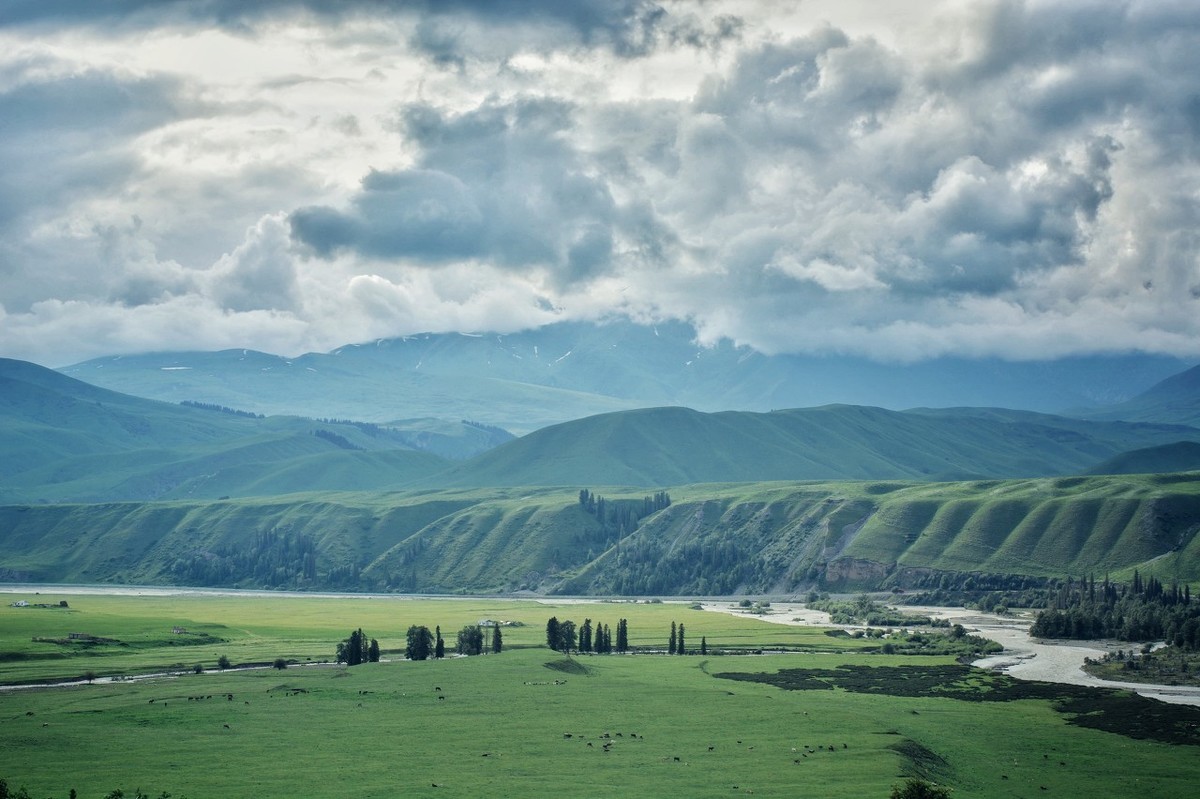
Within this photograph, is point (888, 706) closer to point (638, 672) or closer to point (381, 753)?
point (638, 672)

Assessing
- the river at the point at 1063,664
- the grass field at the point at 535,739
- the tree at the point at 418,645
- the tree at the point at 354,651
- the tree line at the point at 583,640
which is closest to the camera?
the grass field at the point at 535,739

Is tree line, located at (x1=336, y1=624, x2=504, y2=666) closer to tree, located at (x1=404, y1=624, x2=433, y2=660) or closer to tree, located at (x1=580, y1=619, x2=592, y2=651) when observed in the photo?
tree, located at (x1=404, y1=624, x2=433, y2=660)

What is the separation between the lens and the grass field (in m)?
96.8

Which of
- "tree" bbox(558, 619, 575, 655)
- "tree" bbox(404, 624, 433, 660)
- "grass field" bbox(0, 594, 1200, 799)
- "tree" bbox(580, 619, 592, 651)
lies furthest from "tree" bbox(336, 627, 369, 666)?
"tree" bbox(580, 619, 592, 651)

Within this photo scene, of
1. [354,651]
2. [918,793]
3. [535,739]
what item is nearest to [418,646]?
[354,651]

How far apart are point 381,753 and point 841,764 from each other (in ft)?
127

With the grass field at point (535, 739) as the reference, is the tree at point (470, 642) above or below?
above

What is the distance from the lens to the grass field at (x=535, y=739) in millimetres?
96812

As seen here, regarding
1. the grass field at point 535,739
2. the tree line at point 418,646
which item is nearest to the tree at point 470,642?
the tree line at point 418,646

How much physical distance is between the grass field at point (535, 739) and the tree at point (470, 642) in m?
22.3

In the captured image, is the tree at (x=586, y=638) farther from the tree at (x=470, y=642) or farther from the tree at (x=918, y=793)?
the tree at (x=918, y=793)

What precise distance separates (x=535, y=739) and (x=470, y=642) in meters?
67.6

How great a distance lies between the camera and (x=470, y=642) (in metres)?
179

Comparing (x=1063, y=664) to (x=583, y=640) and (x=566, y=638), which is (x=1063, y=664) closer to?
(x=583, y=640)
